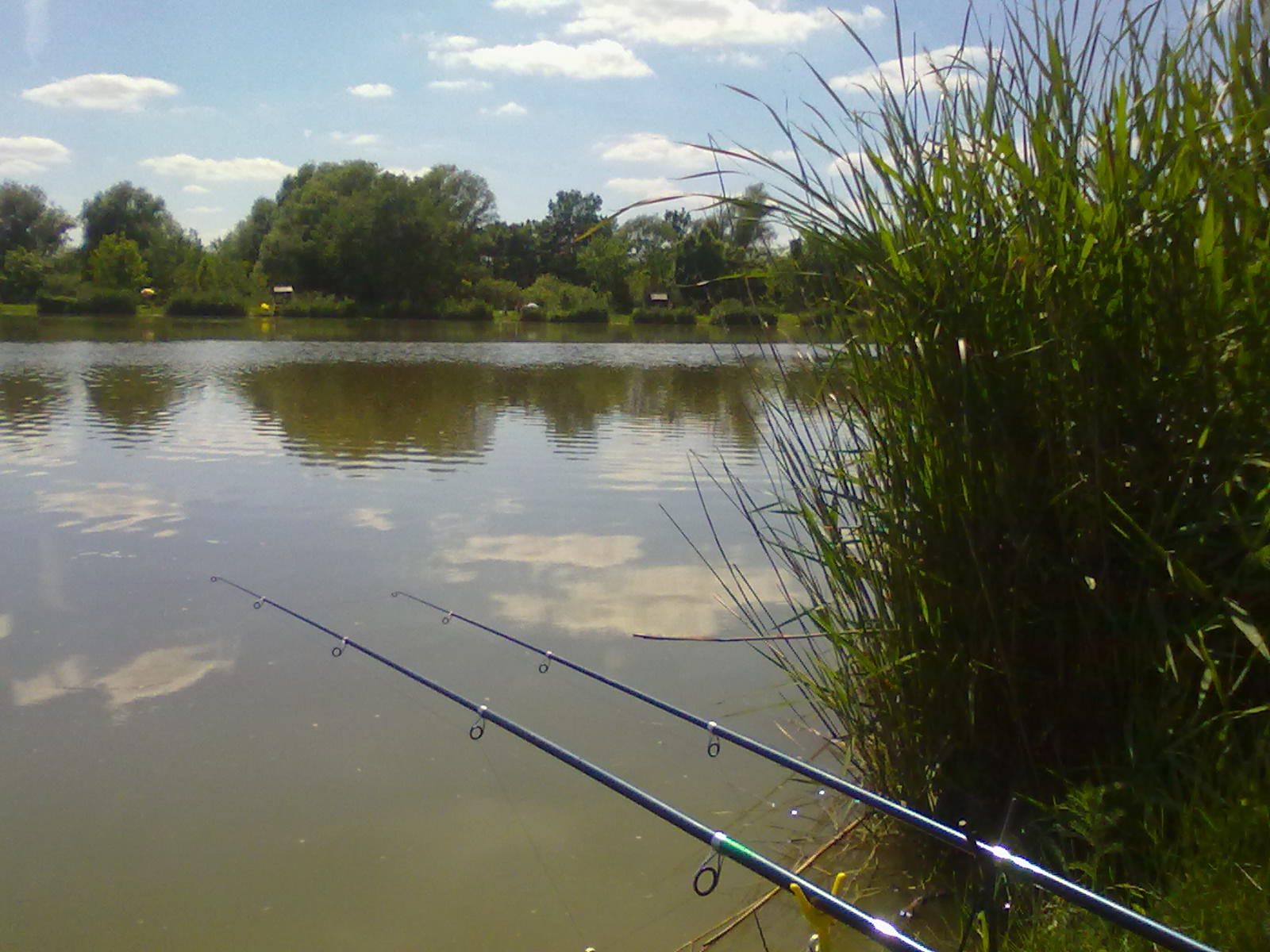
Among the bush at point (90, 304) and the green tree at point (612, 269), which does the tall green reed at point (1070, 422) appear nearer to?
the green tree at point (612, 269)

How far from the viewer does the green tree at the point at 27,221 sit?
→ 284 feet

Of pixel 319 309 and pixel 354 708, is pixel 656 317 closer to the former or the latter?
pixel 319 309

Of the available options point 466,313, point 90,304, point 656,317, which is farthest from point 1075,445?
point 90,304

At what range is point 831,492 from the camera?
3.52m

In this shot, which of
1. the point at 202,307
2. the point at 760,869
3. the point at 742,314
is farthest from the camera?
the point at 202,307

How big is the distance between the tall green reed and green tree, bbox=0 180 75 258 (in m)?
97.5

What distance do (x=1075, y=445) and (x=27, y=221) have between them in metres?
101

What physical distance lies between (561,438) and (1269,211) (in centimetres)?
1117

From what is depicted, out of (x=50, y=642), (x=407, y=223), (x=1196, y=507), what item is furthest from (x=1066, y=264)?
(x=407, y=223)

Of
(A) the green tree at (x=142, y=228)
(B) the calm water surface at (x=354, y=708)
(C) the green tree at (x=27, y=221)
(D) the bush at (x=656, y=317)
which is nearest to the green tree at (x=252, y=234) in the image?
(A) the green tree at (x=142, y=228)

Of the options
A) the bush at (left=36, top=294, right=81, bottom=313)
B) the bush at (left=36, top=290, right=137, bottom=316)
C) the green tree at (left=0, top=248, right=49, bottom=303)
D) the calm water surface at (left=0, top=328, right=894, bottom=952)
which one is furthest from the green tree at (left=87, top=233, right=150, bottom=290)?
the calm water surface at (left=0, top=328, right=894, bottom=952)

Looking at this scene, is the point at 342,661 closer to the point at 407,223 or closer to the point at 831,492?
the point at 831,492

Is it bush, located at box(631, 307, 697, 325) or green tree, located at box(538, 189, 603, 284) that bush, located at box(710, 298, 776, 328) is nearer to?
bush, located at box(631, 307, 697, 325)

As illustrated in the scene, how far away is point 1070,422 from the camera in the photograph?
10.0 ft
